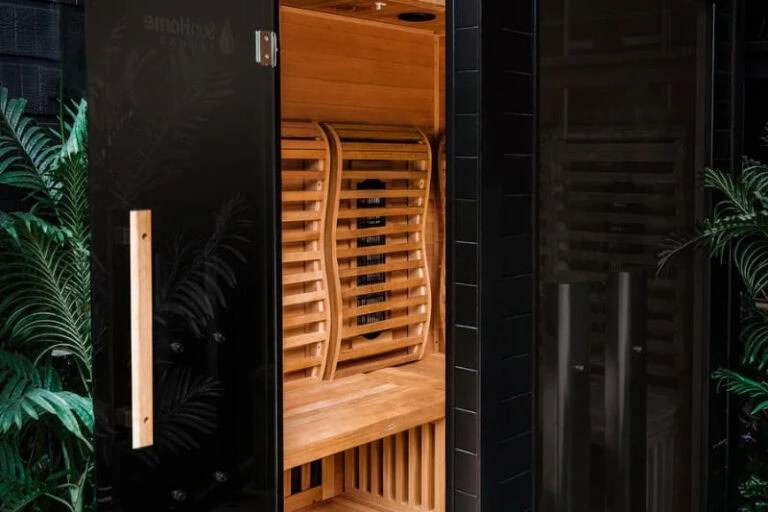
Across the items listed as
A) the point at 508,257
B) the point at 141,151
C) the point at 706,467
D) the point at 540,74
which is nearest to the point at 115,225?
the point at 141,151

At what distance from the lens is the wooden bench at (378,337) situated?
3.97 meters

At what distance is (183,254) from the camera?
2.32m

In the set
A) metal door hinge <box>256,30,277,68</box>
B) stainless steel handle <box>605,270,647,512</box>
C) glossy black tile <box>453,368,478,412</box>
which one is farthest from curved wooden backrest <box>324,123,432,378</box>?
metal door hinge <box>256,30,277,68</box>

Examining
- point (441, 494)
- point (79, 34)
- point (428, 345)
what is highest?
point (79, 34)

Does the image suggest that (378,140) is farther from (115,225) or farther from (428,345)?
(115,225)

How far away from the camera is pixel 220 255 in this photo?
2.40 metres

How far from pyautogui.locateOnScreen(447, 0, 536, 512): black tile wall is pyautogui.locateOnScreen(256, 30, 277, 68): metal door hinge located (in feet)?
2.27

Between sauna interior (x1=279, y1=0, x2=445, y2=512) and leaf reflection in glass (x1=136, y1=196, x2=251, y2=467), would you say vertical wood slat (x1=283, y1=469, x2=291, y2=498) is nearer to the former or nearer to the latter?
sauna interior (x1=279, y1=0, x2=445, y2=512)

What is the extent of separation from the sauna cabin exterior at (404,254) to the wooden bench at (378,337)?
0.01m

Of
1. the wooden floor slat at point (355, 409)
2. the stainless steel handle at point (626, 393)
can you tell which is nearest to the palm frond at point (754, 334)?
the stainless steel handle at point (626, 393)

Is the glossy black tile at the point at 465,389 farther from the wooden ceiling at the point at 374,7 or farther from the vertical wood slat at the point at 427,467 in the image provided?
the wooden ceiling at the point at 374,7

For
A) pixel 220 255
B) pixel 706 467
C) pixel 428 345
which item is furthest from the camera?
pixel 428 345

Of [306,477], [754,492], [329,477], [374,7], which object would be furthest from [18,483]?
[754,492]

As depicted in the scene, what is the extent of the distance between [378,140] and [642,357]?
4.63ft
